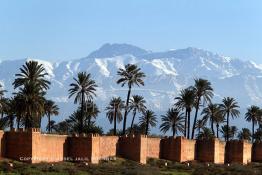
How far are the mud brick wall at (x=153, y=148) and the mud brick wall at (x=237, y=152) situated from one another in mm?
20085

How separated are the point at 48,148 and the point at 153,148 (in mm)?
24257

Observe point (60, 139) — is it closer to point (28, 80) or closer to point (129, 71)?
point (28, 80)

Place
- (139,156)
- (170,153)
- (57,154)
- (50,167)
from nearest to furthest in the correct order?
(50,167) → (57,154) → (139,156) → (170,153)

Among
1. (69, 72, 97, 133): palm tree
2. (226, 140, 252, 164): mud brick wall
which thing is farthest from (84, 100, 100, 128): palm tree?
(226, 140, 252, 164): mud brick wall

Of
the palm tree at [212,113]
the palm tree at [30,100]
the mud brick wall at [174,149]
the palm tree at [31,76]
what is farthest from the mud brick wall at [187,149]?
the palm tree at [30,100]

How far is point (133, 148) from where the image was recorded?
A: 262 feet

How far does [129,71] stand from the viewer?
309ft

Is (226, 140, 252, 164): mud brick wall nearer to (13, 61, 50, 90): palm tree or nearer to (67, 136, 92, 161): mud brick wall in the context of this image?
(13, 61, 50, 90): palm tree

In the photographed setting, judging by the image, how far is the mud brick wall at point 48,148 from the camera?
62.6 meters

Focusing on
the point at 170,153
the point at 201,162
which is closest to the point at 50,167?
the point at 170,153

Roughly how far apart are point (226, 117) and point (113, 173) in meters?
64.5

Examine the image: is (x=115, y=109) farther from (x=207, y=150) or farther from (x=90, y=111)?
(x=207, y=150)

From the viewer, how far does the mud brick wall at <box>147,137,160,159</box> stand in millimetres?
85375

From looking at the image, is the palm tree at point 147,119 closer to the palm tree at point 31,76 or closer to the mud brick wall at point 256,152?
the mud brick wall at point 256,152
